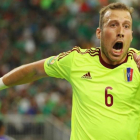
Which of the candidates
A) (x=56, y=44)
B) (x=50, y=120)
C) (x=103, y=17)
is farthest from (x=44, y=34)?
(x=103, y=17)

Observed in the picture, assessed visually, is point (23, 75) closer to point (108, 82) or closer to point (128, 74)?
point (108, 82)

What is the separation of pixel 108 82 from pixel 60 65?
0.54 metres

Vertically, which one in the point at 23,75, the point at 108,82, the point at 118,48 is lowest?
the point at 108,82

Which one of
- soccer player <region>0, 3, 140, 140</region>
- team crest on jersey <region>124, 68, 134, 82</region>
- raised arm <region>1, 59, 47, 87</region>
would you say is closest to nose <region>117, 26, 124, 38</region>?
soccer player <region>0, 3, 140, 140</region>

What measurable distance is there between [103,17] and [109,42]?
0.25 metres

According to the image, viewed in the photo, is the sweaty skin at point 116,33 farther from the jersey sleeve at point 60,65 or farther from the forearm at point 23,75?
the forearm at point 23,75

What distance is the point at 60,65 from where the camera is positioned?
4492 mm

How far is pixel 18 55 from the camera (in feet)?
47.7

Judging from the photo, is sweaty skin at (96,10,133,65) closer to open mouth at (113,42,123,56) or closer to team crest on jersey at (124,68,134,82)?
open mouth at (113,42,123,56)

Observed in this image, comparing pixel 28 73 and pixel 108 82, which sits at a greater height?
pixel 28 73

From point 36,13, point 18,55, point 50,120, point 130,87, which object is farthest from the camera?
point 36,13

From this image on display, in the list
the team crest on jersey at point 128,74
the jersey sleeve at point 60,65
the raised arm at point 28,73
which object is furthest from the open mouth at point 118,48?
the raised arm at point 28,73

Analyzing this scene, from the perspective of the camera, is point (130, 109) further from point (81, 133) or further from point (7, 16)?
point (7, 16)

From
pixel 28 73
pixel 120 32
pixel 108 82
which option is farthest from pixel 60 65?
pixel 120 32
